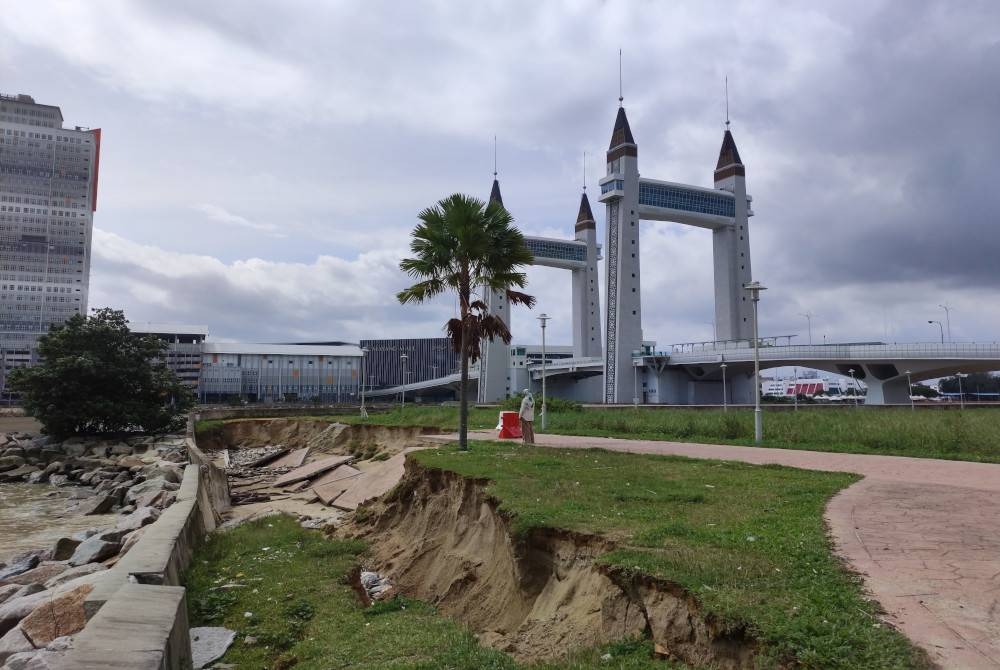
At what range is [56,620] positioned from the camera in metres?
5.69

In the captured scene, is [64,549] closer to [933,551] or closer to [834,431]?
[933,551]

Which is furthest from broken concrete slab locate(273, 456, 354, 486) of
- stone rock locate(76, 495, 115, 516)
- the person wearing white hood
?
the person wearing white hood

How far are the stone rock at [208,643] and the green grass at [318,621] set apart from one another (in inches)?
4.2

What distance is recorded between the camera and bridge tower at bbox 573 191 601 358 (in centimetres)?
9006

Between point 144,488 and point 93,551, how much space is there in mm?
10298

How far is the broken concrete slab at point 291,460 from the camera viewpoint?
28.7 meters

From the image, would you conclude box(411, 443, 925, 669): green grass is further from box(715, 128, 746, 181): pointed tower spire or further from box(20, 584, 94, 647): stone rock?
box(715, 128, 746, 181): pointed tower spire

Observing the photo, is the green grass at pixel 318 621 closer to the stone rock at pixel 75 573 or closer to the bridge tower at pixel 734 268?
the stone rock at pixel 75 573

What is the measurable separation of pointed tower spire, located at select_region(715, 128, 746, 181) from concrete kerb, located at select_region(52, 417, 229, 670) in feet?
254

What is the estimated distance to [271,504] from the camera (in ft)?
60.2

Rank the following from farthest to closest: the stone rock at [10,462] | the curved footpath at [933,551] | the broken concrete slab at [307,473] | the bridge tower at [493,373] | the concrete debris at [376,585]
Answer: the bridge tower at [493,373], the stone rock at [10,462], the broken concrete slab at [307,473], the concrete debris at [376,585], the curved footpath at [933,551]

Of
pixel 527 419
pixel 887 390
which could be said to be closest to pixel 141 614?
pixel 527 419

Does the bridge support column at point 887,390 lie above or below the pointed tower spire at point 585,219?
below

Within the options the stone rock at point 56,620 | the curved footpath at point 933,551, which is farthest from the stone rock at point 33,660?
the curved footpath at point 933,551
